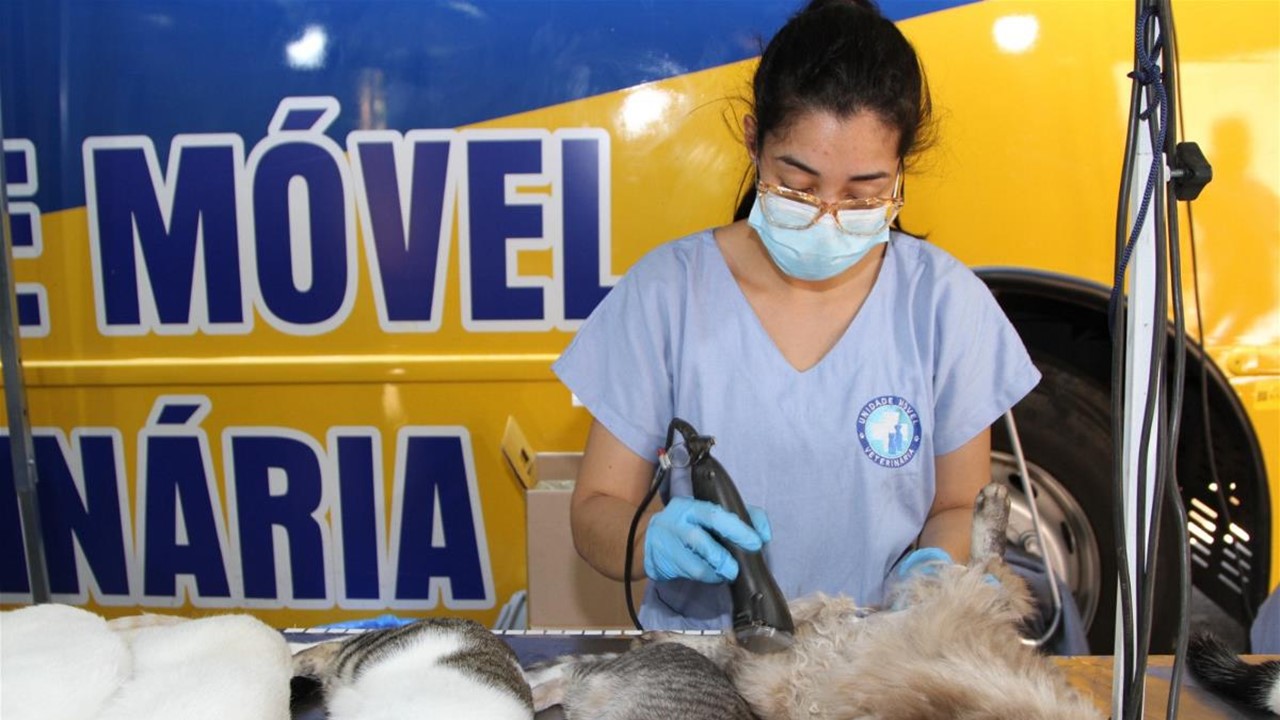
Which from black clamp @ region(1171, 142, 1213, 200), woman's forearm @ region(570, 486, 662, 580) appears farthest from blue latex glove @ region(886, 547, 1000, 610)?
black clamp @ region(1171, 142, 1213, 200)

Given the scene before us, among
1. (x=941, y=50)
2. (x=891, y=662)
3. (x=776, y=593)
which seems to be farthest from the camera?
(x=941, y=50)

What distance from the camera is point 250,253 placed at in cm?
278

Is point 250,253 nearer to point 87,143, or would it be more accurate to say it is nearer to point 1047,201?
point 87,143

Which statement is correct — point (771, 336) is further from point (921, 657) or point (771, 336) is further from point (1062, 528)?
point (1062, 528)

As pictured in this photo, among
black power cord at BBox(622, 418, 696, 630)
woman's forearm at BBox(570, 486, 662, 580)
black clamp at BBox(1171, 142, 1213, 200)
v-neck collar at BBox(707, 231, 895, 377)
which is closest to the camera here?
black clamp at BBox(1171, 142, 1213, 200)

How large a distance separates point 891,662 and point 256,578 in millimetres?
2460

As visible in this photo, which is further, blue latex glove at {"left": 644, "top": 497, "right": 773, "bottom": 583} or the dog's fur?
blue latex glove at {"left": 644, "top": 497, "right": 773, "bottom": 583}

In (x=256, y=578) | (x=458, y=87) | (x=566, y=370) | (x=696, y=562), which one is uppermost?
(x=458, y=87)

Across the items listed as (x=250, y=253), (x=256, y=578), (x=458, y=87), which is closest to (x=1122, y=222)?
(x=458, y=87)

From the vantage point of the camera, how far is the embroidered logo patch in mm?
1834

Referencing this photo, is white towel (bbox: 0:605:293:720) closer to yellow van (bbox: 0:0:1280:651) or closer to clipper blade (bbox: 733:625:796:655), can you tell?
clipper blade (bbox: 733:625:796:655)

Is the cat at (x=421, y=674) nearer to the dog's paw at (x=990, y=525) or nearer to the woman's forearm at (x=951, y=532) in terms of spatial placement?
the dog's paw at (x=990, y=525)

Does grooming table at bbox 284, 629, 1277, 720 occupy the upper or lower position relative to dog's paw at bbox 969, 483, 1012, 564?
lower

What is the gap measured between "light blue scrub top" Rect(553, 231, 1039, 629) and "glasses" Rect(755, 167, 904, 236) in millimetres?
221
